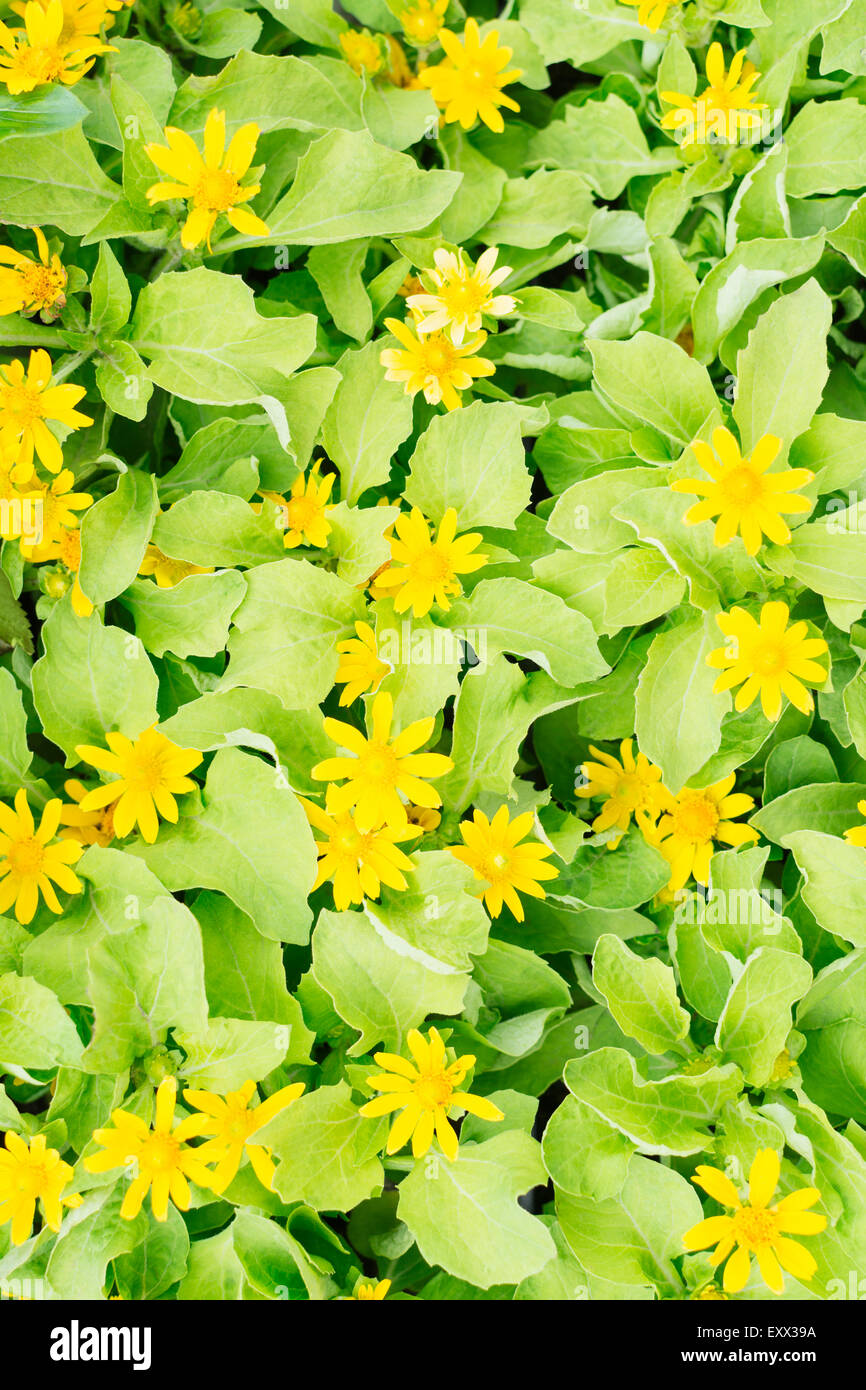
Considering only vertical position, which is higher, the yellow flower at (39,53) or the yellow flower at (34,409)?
the yellow flower at (39,53)

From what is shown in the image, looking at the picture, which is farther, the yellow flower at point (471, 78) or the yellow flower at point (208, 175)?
the yellow flower at point (471, 78)

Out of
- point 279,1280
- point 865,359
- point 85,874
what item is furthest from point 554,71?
point 279,1280

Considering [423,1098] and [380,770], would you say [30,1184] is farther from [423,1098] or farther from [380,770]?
[380,770]

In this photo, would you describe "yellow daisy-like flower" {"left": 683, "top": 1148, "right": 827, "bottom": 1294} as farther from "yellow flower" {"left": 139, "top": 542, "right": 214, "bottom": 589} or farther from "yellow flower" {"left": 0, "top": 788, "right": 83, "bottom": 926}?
"yellow flower" {"left": 139, "top": 542, "right": 214, "bottom": 589}

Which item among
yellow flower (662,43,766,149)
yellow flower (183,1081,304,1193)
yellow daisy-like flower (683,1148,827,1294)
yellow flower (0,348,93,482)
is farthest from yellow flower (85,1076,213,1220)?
yellow flower (662,43,766,149)

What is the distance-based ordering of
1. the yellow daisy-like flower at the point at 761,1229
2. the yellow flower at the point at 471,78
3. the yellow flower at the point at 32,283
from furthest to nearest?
the yellow flower at the point at 471,78, the yellow flower at the point at 32,283, the yellow daisy-like flower at the point at 761,1229

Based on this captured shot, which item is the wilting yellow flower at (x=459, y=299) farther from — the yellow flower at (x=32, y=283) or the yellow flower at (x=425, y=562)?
the yellow flower at (x=32, y=283)

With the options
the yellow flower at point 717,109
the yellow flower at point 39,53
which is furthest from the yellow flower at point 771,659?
the yellow flower at point 39,53
